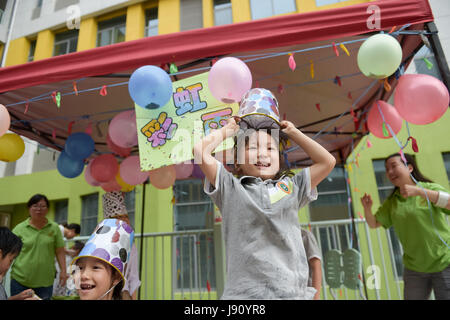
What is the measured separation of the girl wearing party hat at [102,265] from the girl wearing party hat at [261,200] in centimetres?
79

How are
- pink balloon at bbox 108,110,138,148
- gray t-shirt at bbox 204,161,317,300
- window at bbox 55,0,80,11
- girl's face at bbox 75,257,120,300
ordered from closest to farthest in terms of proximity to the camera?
gray t-shirt at bbox 204,161,317,300 → girl's face at bbox 75,257,120,300 → pink balloon at bbox 108,110,138,148 → window at bbox 55,0,80,11

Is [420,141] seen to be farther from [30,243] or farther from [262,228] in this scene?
→ [30,243]

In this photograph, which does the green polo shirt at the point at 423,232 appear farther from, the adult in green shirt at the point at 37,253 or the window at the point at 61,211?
the window at the point at 61,211

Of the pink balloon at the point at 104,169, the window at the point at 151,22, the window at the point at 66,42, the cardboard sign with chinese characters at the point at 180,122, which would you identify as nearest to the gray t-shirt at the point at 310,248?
the cardboard sign with chinese characters at the point at 180,122

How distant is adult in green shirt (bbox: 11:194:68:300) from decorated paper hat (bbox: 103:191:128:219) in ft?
2.11

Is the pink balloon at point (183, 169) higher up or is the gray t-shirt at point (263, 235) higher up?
the pink balloon at point (183, 169)

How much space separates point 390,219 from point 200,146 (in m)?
2.14

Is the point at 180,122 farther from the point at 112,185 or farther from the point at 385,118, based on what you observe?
the point at 112,185

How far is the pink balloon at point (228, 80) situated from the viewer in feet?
5.84

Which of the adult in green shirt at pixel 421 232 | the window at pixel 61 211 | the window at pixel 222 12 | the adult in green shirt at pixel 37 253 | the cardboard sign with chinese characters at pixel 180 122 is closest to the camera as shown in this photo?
the cardboard sign with chinese characters at pixel 180 122

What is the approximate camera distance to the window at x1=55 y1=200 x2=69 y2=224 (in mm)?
6785

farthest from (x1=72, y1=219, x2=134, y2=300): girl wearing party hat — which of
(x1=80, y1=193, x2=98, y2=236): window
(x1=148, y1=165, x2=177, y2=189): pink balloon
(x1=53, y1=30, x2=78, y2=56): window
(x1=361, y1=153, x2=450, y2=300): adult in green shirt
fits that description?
(x1=53, y1=30, x2=78, y2=56): window

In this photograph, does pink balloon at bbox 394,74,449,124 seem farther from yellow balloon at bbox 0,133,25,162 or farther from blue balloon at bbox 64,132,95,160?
yellow balloon at bbox 0,133,25,162

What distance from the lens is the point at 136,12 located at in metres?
9.02
